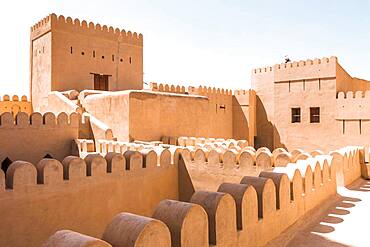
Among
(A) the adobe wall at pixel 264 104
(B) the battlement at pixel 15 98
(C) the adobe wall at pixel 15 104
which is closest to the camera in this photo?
(C) the adobe wall at pixel 15 104

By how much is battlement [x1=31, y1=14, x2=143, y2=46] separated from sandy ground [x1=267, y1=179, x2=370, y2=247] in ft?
46.5

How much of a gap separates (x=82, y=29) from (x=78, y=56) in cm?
137

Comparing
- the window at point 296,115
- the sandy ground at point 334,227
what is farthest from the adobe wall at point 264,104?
the sandy ground at point 334,227

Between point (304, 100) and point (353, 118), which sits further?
point (304, 100)

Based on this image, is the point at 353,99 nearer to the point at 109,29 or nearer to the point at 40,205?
the point at 109,29

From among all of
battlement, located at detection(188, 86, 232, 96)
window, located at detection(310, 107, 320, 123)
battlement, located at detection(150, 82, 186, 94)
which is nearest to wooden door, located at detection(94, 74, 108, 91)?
battlement, located at detection(150, 82, 186, 94)

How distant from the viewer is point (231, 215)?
111 inches

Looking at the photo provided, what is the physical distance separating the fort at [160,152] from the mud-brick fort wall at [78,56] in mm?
60

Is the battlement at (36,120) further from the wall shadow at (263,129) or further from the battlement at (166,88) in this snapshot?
the wall shadow at (263,129)

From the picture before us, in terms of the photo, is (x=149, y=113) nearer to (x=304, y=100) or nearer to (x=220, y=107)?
(x=220, y=107)

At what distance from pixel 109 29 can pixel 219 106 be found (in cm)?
717

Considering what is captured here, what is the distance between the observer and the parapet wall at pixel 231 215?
6.92 ft

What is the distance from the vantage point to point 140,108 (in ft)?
34.1

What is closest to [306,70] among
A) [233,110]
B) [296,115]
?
[296,115]
